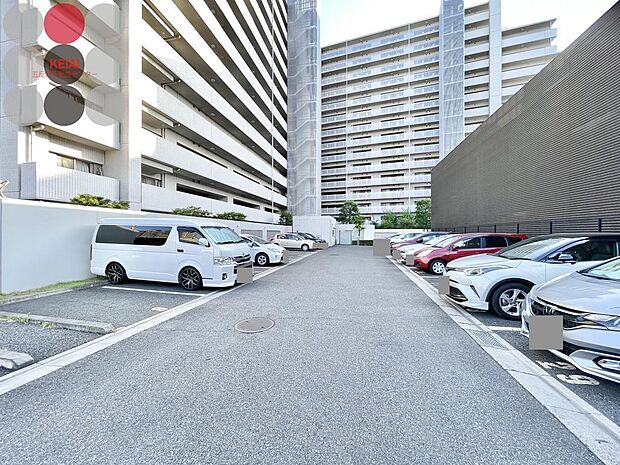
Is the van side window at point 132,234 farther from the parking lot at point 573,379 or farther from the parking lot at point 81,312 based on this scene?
the parking lot at point 573,379

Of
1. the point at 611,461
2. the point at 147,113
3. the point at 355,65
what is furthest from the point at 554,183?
the point at 355,65

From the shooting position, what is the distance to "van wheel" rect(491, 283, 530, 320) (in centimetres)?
508

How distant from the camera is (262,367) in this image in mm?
3275

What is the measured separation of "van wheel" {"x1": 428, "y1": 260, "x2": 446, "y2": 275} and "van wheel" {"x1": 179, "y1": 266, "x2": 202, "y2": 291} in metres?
7.93

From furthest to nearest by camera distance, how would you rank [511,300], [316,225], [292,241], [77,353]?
[316,225], [292,241], [511,300], [77,353]

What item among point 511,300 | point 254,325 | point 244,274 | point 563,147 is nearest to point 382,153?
point 563,147

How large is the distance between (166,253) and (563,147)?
493 inches

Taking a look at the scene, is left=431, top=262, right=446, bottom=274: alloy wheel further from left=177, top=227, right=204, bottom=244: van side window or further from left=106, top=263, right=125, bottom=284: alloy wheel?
left=106, top=263, right=125, bottom=284: alloy wheel

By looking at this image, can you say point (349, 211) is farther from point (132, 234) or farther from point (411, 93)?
point (132, 234)

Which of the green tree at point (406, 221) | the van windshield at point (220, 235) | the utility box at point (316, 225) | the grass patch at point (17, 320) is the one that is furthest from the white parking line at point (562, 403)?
the green tree at point (406, 221)

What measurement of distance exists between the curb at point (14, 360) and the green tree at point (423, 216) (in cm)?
3971

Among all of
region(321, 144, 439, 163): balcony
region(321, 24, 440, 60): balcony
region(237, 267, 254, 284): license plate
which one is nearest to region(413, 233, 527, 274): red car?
region(237, 267, 254, 284): license plate

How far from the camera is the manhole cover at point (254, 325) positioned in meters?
4.53

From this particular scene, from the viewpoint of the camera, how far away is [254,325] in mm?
4770
